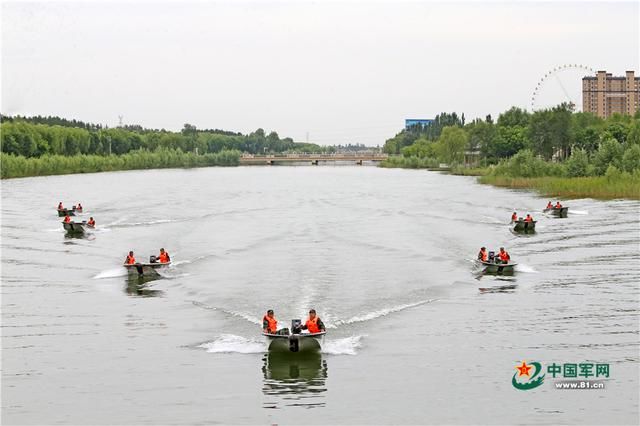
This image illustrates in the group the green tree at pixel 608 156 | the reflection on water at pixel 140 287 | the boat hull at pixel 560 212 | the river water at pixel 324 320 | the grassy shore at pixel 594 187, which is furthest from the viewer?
the green tree at pixel 608 156

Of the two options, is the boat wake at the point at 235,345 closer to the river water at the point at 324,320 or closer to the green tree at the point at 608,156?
the river water at the point at 324,320

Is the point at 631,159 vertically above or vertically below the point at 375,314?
above

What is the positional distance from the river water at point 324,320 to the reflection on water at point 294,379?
0.41 ft

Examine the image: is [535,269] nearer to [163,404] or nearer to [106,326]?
[106,326]

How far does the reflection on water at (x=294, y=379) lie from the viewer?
3256 cm

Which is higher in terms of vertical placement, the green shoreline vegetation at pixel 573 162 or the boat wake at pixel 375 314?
the green shoreline vegetation at pixel 573 162

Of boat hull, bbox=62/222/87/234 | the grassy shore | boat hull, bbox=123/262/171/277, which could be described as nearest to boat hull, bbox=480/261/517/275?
boat hull, bbox=123/262/171/277

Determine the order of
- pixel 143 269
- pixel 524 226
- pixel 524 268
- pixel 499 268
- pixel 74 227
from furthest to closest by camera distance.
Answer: pixel 74 227 < pixel 524 226 < pixel 524 268 < pixel 499 268 < pixel 143 269

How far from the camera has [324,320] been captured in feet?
150

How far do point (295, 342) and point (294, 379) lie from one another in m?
2.19

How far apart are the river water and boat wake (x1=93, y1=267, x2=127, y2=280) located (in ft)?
1.26

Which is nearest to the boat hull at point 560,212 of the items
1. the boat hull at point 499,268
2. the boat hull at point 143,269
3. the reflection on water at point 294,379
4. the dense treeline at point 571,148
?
the dense treeline at point 571,148

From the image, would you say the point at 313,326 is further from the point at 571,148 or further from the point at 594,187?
the point at 571,148

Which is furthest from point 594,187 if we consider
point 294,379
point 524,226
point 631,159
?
point 294,379
